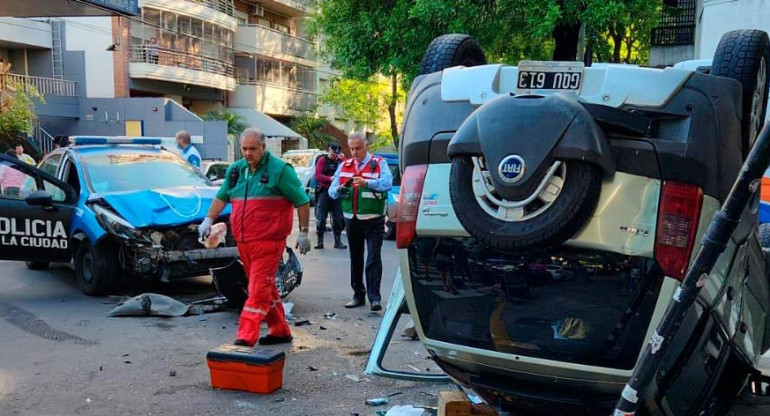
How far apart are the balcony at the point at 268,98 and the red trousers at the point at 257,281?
118 ft

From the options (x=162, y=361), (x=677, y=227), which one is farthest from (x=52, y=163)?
(x=677, y=227)

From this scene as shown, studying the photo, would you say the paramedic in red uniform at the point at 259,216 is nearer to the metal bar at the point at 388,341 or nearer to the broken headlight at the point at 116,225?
the metal bar at the point at 388,341

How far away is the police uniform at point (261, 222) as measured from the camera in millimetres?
5625

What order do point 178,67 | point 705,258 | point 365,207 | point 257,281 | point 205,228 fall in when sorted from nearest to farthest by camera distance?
1. point 705,258
2. point 257,281
3. point 205,228
4. point 365,207
5. point 178,67

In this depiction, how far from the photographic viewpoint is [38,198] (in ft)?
26.5

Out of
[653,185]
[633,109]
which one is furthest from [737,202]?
[633,109]

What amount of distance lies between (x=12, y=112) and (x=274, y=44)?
1987cm

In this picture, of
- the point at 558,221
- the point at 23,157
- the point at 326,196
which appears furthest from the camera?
the point at 23,157

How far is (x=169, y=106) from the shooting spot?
106 feet

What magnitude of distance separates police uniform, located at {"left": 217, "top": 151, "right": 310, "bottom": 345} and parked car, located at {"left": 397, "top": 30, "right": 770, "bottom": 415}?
2486 mm

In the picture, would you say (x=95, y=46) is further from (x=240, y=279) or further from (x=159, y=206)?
(x=240, y=279)

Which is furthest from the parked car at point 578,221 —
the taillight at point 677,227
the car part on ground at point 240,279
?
the car part on ground at point 240,279

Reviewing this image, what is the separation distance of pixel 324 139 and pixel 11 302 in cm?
3640

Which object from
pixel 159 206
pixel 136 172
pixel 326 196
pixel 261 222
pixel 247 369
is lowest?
pixel 247 369
